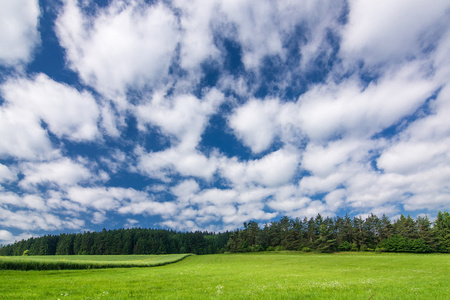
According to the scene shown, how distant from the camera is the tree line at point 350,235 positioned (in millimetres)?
95562

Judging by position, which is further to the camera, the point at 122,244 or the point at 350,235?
the point at 122,244

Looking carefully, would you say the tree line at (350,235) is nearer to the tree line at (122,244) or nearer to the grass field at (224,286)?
the tree line at (122,244)

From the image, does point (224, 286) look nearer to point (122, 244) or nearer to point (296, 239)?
point (296, 239)

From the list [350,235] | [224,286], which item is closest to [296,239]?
[350,235]

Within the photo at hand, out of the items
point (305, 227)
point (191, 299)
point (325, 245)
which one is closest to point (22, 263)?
point (191, 299)

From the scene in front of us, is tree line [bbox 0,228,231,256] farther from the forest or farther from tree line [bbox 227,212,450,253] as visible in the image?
tree line [bbox 227,212,450,253]

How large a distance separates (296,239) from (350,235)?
2839cm

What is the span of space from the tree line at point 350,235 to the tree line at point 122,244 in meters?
35.9

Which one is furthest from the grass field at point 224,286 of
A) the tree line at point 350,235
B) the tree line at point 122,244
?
the tree line at point 122,244

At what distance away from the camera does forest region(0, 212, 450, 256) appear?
321 feet

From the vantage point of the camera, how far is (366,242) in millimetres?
110750

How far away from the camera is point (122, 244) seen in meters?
160

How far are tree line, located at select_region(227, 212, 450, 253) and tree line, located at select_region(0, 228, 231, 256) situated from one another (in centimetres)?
3586

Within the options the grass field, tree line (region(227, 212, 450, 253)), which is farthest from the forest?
the grass field
